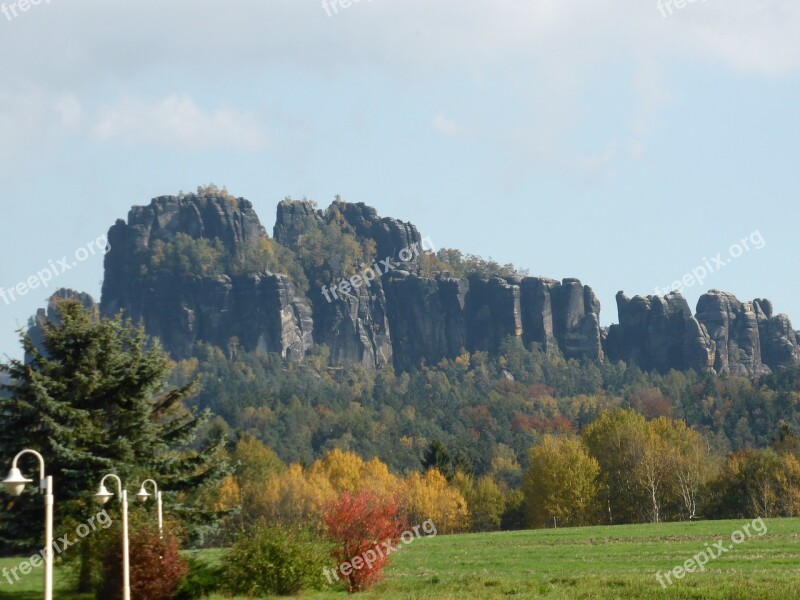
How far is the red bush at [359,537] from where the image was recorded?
31.1 metres

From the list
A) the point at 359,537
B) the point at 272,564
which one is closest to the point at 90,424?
the point at 272,564

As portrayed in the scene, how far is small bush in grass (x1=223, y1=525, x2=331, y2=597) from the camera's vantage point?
1188 inches

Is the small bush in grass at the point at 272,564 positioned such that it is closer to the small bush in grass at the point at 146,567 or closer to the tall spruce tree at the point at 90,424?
the small bush in grass at the point at 146,567

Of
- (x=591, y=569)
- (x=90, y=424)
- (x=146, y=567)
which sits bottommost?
(x=591, y=569)

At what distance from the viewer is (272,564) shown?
30391 mm

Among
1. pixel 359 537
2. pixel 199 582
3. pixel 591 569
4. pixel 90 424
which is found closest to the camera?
pixel 199 582

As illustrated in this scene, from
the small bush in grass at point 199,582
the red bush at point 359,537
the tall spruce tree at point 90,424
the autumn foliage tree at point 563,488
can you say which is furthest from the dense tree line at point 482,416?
the small bush in grass at point 199,582

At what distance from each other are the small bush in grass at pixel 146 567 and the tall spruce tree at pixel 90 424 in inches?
119

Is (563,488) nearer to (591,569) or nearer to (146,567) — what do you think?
(591,569)

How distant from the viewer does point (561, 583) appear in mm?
29359

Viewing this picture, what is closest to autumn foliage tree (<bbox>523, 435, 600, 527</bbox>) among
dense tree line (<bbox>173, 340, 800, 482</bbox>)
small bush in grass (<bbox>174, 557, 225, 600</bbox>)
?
dense tree line (<bbox>173, 340, 800, 482</bbox>)

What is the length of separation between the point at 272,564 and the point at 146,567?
3.53m

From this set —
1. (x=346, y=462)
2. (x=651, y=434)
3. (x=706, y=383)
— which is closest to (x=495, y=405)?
(x=706, y=383)

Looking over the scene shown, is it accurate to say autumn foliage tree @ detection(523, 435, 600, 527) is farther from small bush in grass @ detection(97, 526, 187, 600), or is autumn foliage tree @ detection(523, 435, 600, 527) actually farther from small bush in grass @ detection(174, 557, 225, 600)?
small bush in grass @ detection(97, 526, 187, 600)
